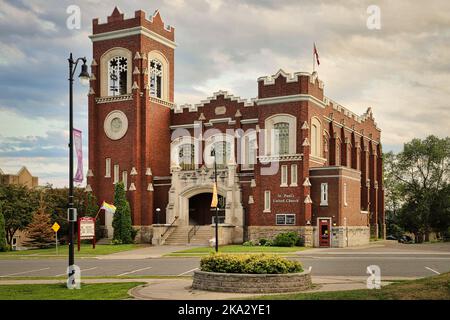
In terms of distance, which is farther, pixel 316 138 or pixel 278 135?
pixel 316 138

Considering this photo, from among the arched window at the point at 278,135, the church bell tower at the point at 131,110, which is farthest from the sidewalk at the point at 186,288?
the church bell tower at the point at 131,110

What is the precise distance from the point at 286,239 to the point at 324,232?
3411mm

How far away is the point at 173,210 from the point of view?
53844 mm

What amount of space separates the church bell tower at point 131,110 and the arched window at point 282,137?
473 inches

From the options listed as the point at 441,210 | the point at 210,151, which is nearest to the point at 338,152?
the point at 210,151

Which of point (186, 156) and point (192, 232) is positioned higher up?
point (186, 156)

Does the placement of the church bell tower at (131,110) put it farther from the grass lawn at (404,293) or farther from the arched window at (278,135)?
the grass lawn at (404,293)

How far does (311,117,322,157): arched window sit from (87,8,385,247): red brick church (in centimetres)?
9

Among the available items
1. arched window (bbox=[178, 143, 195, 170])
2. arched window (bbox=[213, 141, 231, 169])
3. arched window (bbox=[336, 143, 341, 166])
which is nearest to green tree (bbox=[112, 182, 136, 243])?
arched window (bbox=[178, 143, 195, 170])

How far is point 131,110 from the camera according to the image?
5603 cm

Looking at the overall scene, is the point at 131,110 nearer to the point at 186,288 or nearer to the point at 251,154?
the point at 251,154

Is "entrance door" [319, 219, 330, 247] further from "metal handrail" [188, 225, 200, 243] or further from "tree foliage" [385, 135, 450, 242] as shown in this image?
"tree foliage" [385, 135, 450, 242]

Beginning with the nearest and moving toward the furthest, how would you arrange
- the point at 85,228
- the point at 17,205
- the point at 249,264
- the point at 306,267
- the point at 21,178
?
the point at 249,264
the point at 306,267
the point at 85,228
the point at 17,205
the point at 21,178

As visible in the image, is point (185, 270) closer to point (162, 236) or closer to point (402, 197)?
point (162, 236)
